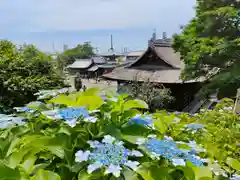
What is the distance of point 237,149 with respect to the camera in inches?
47.1

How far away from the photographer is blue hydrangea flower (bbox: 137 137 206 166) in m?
0.62

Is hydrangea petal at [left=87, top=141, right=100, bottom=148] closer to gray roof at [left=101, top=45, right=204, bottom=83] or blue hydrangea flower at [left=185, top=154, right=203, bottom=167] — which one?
blue hydrangea flower at [left=185, top=154, right=203, bottom=167]

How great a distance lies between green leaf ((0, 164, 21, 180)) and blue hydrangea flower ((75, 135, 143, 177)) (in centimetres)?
13

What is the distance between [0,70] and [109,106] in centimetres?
441

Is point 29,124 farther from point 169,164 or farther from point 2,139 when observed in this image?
point 169,164

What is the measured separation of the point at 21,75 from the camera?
16.1 feet

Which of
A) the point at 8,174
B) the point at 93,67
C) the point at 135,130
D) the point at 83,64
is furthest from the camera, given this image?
the point at 83,64

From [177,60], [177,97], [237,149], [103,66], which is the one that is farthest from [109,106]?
[103,66]

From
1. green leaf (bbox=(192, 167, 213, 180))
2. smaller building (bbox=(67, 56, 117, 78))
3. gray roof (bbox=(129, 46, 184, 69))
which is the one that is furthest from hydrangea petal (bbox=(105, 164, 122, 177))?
smaller building (bbox=(67, 56, 117, 78))

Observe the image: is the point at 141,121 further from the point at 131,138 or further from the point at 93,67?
the point at 93,67

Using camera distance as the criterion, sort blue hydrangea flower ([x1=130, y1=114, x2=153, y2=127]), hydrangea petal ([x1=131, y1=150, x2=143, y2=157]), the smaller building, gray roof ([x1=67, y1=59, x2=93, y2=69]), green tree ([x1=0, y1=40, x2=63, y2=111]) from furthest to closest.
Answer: gray roof ([x1=67, y1=59, x2=93, y2=69]), the smaller building, green tree ([x1=0, y1=40, x2=63, y2=111]), blue hydrangea flower ([x1=130, y1=114, x2=153, y2=127]), hydrangea petal ([x1=131, y1=150, x2=143, y2=157])

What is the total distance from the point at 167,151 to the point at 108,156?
5.6 inches

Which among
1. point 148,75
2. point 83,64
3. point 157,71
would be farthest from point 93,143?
point 83,64

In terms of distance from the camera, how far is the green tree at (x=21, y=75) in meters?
4.59
